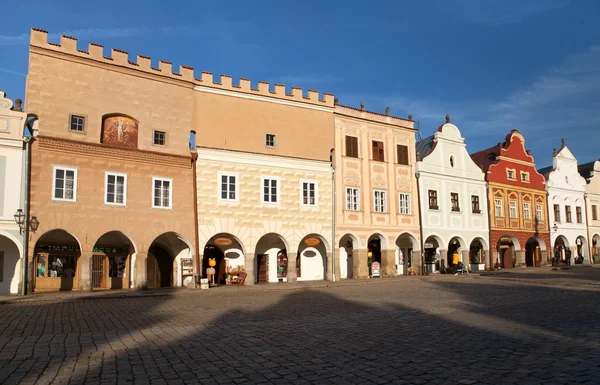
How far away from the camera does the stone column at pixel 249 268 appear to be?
28.9m

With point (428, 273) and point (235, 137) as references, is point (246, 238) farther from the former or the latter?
point (428, 273)

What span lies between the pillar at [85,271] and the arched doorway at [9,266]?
9.57 feet

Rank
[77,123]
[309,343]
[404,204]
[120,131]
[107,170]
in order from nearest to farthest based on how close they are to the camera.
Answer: [309,343], [77,123], [107,170], [120,131], [404,204]

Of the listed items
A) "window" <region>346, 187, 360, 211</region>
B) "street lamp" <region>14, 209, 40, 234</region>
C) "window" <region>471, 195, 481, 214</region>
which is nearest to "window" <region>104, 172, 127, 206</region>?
"street lamp" <region>14, 209, 40, 234</region>

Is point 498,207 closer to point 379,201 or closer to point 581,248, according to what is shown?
point 379,201

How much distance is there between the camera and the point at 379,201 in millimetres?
35188

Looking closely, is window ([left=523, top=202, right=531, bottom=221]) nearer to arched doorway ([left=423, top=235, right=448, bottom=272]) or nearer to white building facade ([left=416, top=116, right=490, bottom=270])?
white building facade ([left=416, top=116, right=490, bottom=270])

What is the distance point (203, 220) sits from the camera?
2797cm

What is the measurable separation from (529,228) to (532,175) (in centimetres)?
491

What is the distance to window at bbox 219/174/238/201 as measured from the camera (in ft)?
94.8

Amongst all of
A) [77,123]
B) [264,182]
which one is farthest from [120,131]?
[264,182]

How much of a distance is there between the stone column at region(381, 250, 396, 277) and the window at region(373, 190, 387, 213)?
2.87 meters

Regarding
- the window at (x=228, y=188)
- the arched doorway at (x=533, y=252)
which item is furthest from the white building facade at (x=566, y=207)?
the window at (x=228, y=188)

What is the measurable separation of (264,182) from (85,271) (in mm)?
10971
